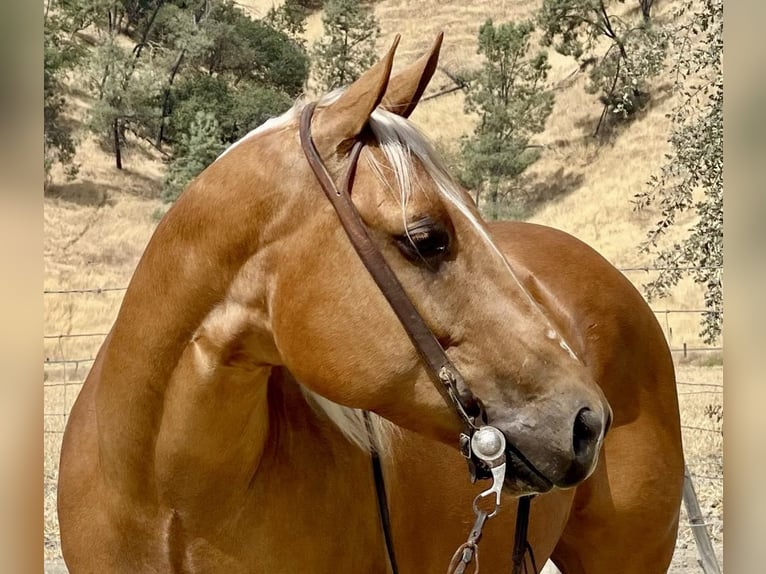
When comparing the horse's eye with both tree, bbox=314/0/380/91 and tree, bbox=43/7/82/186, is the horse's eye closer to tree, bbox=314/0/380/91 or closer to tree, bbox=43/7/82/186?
tree, bbox=314/0/380/91

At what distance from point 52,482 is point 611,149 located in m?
8.31

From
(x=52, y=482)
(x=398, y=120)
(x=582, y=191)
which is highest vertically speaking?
(x=398, y=120)

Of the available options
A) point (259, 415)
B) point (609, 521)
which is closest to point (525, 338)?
point (259, 415)

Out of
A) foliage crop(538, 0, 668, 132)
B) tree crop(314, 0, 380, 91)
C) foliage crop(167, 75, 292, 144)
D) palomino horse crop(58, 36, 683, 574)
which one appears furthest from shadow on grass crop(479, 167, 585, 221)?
palomino horse crop(58, 36, 683, 574)

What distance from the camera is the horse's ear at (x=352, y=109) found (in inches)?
56.0

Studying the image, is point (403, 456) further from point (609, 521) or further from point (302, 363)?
point (609, 521)

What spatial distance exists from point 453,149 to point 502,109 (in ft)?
3.82

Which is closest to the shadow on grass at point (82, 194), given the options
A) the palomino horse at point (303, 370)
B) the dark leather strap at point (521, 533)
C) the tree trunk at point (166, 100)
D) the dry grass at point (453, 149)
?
the dry grass at point (453, 149)

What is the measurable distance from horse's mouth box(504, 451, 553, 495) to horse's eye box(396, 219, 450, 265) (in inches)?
14.2

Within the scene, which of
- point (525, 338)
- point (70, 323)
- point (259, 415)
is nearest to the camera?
point (525, 338)

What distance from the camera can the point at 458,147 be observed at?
36.7 ft

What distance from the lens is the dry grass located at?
8117mm

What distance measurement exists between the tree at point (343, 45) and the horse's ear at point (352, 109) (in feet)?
32.2

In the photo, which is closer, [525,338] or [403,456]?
[525,338]
